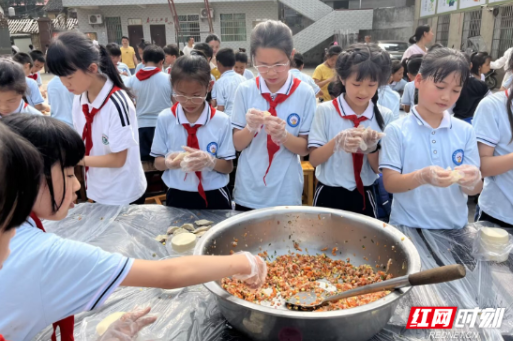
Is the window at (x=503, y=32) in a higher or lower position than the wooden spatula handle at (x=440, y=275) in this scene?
higher

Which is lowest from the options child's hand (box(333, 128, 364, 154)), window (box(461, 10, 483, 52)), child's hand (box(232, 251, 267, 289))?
child's hand (box(232, 251, 267, 289))

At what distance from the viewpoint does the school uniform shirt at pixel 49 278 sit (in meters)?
0.91

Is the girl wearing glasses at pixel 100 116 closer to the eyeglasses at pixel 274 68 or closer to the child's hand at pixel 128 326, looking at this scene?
the eyeglasses at pixel 274 68

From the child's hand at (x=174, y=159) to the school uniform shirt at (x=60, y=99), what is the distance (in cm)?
225

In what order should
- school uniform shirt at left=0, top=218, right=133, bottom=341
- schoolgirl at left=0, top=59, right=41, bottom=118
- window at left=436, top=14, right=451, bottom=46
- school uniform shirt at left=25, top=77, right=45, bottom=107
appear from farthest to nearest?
1. window at left=436, top=14, right=451, bottom=46
2. school uniform shirt at left=25, top=77, right=45, bottom=107
3. schoolgirl at left=0, top=59, right=41, bottom=118
4. school uniform shirt at left=0, top=218, right=133, bottom=341

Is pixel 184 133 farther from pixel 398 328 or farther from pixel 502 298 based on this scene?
pixel 502 298

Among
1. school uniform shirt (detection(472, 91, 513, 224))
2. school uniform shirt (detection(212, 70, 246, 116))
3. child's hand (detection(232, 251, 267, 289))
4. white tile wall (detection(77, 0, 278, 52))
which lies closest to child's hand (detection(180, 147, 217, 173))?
child's hand (detection(232, 251, 267, 289))

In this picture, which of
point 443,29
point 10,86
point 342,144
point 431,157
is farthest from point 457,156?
point 443,29

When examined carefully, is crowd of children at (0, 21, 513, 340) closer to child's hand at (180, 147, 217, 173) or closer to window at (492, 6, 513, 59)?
child's hand at (180, 147, 217, 173)

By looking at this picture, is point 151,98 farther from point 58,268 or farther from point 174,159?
point 58,268

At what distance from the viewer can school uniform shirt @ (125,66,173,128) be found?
4.64 m

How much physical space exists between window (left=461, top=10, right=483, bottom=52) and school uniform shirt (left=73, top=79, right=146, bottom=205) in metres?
11.8

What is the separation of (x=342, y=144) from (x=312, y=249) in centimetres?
60

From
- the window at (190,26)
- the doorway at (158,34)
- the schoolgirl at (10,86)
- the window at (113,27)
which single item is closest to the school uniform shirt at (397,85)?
the schoolgirl at (10,86)
